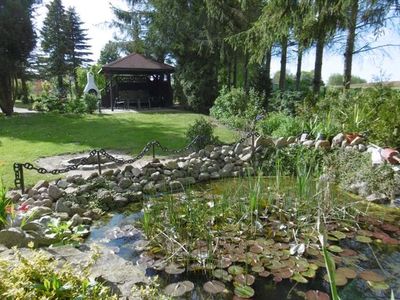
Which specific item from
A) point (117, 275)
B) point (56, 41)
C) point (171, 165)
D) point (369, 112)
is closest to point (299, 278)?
point (117, 275)

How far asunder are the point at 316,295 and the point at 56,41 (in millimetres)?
32954

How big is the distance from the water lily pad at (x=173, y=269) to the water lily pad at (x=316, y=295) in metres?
1.11

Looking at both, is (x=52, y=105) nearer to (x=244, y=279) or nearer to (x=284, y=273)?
(x=244, y=279)

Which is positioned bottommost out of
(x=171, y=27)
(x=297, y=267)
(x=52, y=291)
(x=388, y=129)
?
(x=297, y=267)

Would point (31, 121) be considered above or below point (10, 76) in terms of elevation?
below

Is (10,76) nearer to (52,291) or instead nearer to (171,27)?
(171,27)

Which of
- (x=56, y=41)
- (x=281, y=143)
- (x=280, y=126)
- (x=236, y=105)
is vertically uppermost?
(x=56, y=41)

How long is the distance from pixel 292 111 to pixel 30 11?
12.5 metres

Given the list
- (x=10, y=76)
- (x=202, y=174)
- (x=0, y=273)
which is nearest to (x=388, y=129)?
(x=202, y=174)

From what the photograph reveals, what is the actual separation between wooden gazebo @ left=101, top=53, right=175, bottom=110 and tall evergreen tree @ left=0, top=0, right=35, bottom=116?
367cm

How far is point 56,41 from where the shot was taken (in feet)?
99.7

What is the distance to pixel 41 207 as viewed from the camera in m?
4.22

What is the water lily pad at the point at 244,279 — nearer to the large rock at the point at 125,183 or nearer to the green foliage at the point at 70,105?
the large rock at the point at 125,183

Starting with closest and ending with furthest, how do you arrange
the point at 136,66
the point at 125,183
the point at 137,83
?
the point at 125,183 → the point at 136,66 → the point at 137,83
